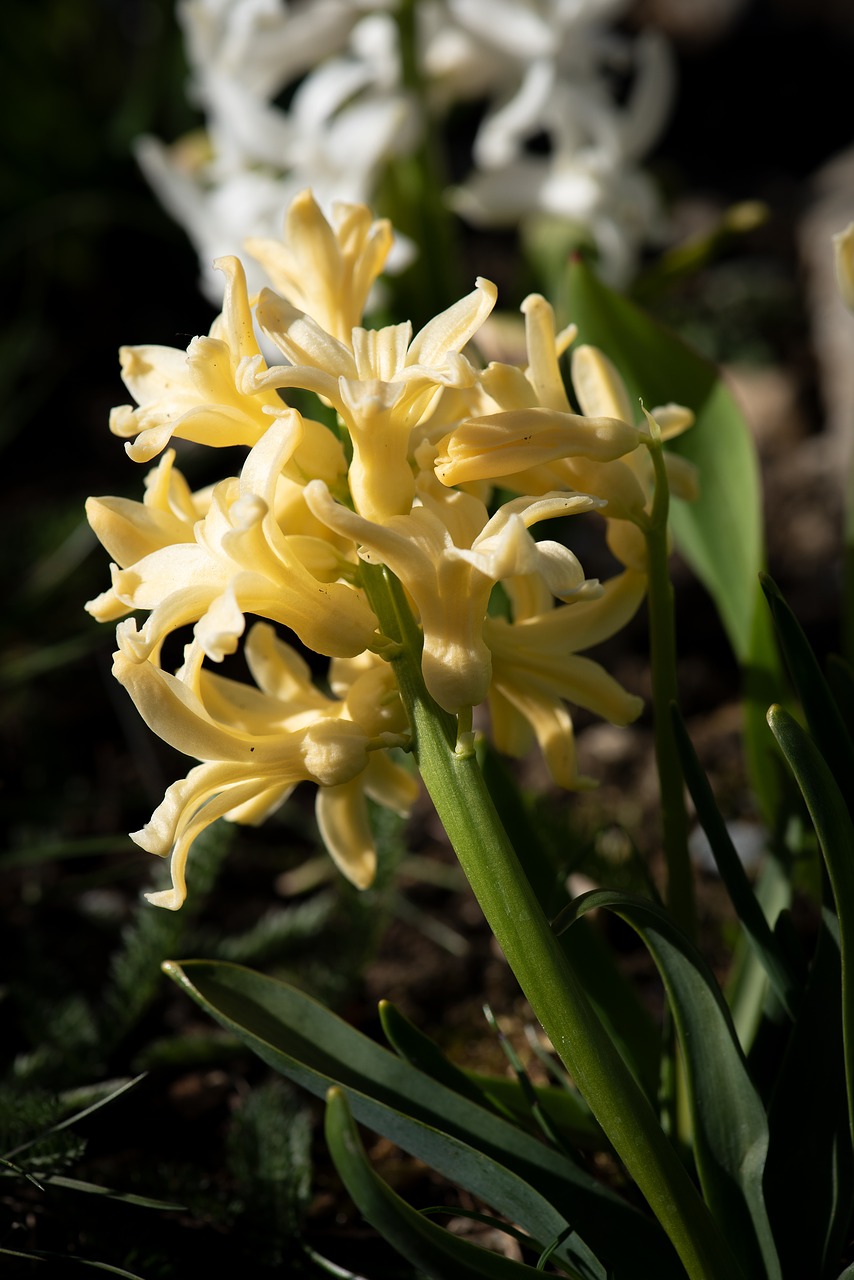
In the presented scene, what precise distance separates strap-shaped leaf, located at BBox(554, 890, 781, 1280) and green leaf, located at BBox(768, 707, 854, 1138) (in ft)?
0.25

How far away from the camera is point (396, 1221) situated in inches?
20.0

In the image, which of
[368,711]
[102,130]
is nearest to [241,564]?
[368,711]

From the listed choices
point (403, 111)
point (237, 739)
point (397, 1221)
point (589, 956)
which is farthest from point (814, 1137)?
point (403, 111)

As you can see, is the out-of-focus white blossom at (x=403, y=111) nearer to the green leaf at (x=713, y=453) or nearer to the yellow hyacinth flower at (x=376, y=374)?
the green leaf at (x=713, y=453)

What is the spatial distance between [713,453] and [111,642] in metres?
0.87

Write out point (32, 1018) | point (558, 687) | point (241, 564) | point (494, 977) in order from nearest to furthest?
point (241, 564) < point (558, 687) < point (32, 1018) < point (494, 977)

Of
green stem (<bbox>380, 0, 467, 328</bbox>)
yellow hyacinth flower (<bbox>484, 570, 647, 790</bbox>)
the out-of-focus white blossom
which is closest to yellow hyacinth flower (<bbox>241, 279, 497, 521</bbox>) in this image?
yellow hyacinth flower (<bbox>484, 570, 647, 790</bbox>)

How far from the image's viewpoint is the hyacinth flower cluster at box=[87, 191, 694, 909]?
526 millimetres

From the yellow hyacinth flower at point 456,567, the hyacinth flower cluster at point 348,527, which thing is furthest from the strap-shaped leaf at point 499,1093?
the yellow hyacinth flower at point 456,567

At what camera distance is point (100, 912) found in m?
1.19

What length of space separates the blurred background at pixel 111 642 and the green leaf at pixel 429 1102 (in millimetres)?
142

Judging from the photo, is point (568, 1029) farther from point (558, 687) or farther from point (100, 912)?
point (100, 912)

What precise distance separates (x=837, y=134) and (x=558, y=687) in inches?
95.9

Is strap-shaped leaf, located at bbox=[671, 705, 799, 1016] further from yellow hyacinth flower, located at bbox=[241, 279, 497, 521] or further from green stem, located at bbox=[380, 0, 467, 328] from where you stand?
green stem, located at bbox=[380, 0, 467, 328]
